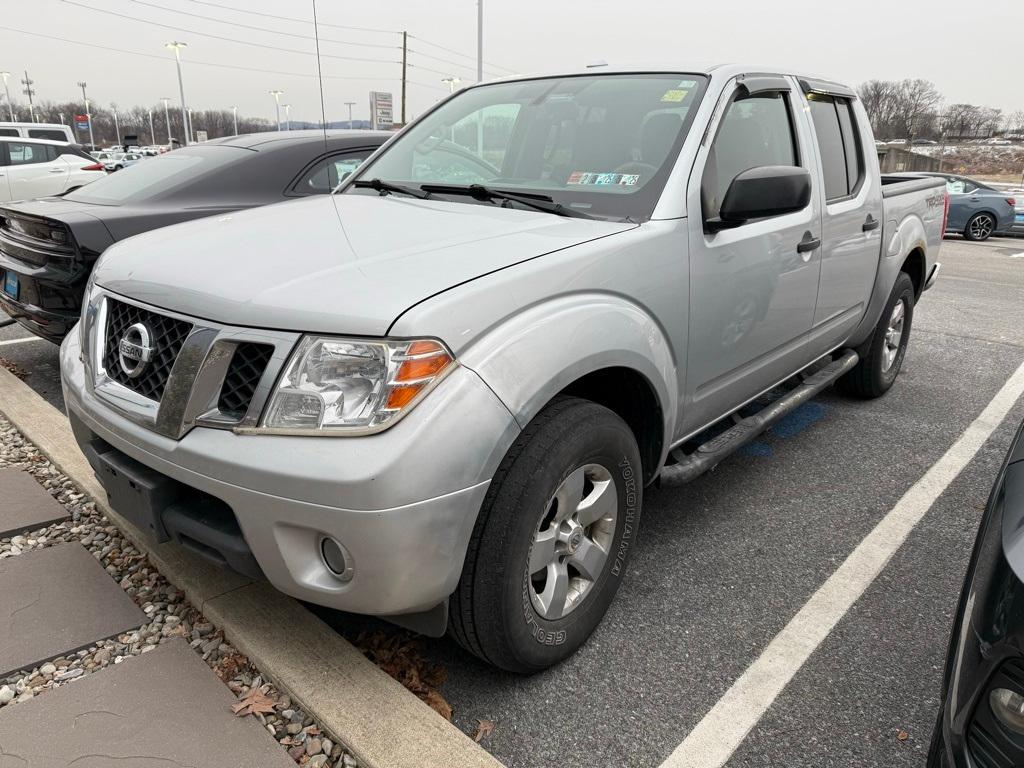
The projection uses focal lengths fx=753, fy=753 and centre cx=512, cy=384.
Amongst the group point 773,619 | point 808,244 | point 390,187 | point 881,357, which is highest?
point 390,187

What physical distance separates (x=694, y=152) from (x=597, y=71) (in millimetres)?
772

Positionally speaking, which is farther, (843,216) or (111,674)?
(843,216)

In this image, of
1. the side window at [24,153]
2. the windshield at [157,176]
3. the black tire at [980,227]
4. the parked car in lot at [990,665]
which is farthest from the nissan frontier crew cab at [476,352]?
the black tire at [980,227]

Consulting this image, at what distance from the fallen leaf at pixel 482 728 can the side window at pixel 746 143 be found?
5.81 ft

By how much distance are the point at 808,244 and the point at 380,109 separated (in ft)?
23.0

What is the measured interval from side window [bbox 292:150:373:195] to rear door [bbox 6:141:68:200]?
31.9 feet

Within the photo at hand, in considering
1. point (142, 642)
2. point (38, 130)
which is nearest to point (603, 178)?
point (142, 642)

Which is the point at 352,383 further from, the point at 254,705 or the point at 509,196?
the point at 509,196

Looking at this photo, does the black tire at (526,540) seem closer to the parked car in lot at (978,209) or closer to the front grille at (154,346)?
the front grille at (154,346)

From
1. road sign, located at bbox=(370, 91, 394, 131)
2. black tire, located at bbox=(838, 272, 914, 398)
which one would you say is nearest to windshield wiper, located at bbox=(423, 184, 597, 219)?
black tire, located at bbox=(838, 272, 914, 398)

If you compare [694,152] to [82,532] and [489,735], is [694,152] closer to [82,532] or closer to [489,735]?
[489,735]

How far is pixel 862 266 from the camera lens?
3.92 meters

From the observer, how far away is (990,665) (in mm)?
1292

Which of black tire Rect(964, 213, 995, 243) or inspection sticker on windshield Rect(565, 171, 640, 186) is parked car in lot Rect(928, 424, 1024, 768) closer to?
inspection sticker on windshield Rect(565, 171, 640, 186)
